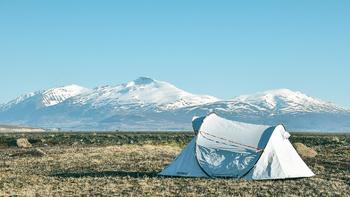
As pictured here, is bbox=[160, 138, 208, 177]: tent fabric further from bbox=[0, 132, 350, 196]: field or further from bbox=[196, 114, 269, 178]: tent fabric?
bbox=[0, 132, 350, 196]: field

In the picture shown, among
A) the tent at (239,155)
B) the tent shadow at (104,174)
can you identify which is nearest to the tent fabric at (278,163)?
the tent at (239,155)

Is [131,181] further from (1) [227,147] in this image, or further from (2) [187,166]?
(1) [227,147]

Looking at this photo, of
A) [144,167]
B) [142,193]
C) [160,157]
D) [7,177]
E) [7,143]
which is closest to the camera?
[142,193]

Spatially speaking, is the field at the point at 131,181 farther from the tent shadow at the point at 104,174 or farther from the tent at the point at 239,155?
the tent at the point at 239,155

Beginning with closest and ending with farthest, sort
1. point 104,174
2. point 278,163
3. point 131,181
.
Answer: point 131,181 < point 278,163 < point 104,174

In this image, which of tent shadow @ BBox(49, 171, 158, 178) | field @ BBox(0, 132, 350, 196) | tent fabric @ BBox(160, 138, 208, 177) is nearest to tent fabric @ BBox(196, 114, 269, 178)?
tent fabric @ BBox(160, 138, 208, 177)

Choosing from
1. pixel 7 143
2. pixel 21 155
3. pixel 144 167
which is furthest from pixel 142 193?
pixel 7 143

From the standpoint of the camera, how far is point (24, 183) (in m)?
32.3

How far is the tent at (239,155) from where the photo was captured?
3325cm

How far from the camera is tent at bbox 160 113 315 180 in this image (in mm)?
33250

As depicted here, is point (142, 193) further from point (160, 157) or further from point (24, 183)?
point (160, 157)

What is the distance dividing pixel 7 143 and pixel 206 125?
146ft

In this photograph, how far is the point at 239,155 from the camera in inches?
1334

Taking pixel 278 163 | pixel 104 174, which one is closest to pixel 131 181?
pixel 104 174
